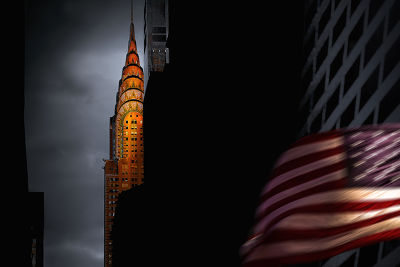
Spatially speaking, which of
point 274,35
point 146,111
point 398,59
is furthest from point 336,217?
point 146,111

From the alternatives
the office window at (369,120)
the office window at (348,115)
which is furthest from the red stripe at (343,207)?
the office window at (348,115)

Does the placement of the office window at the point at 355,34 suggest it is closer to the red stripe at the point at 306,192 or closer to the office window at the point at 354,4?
the office window at the point at 354,4

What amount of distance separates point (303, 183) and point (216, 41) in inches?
982

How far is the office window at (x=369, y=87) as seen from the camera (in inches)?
649

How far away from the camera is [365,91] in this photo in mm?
17234

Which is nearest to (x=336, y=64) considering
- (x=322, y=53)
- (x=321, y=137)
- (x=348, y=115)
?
(x=322, y=53)

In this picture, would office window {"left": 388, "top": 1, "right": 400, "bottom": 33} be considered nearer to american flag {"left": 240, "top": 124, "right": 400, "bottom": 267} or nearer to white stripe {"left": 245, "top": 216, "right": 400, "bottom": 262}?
american flag {"left": 240, "top": 124, "right": 400, "bottom": 267}

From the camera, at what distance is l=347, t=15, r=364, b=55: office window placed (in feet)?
58.2

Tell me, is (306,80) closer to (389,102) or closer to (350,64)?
(350,64)

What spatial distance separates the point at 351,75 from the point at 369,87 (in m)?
1.54

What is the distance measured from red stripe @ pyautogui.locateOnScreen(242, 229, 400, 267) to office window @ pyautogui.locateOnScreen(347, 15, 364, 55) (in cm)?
1206

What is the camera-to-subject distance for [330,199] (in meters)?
7.39

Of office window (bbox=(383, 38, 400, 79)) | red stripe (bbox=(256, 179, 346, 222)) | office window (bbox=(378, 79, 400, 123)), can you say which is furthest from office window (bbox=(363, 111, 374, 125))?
red stripe (bbox=(256, 179, 346, 222))

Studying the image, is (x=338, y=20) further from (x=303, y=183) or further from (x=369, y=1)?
(x=303, y=183)
